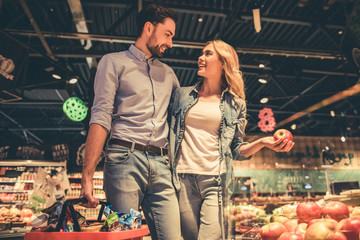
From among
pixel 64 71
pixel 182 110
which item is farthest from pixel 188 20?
pixel 182 110

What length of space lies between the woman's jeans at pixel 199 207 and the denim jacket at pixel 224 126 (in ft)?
0.26

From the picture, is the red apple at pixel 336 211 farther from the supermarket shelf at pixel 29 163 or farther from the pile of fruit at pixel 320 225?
the supermarket shelf at pixel 29 163

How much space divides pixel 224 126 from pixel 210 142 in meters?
0.15

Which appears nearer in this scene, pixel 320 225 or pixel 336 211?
pixel 320 225

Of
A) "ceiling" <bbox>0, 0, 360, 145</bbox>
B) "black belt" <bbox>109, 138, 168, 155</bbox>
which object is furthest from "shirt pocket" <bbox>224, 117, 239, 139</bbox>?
"ceiling" <bbox>0, 0, 360, 145</bbox>

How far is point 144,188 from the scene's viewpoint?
1638 mm

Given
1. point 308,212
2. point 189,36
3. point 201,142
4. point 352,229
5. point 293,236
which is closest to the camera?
point 352,229

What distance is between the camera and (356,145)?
11766mm

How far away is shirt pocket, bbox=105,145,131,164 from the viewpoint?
5.24 feet

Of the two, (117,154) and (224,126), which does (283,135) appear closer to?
(224,126)

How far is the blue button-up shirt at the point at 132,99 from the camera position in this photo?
1.67m

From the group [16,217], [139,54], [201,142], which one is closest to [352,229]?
[201,142]

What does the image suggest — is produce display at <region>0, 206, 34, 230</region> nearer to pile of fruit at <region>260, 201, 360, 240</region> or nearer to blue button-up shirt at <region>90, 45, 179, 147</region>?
blue button-up shirt at <region>90, 45, 179, 147</region>

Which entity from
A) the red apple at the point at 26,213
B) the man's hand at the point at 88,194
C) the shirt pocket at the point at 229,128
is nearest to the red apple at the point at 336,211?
the shirt pocket at the point at 229,128
